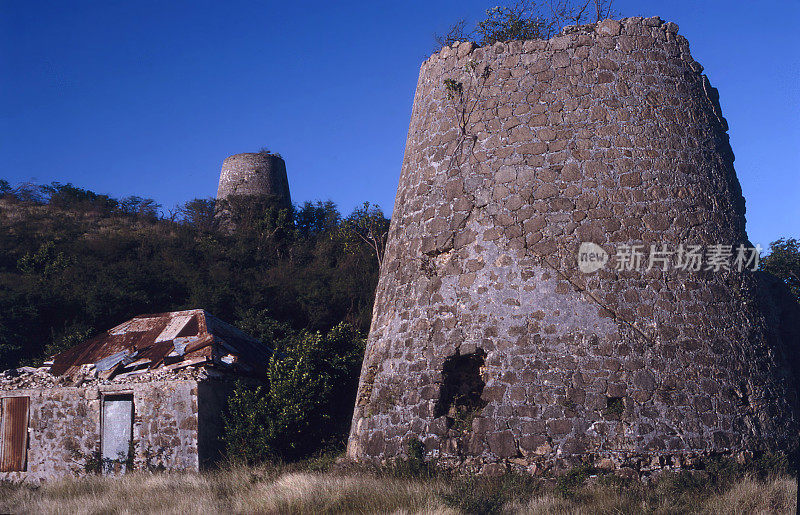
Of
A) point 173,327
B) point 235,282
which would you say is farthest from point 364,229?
point 173,327

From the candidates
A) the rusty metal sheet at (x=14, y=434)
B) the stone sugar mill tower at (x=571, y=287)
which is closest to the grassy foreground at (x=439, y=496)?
the stone sugar mill tower at (x=571, y=287)

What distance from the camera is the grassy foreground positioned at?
20.1ft

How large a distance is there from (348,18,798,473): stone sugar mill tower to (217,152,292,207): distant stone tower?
25.4m

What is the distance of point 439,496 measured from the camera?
639 cm

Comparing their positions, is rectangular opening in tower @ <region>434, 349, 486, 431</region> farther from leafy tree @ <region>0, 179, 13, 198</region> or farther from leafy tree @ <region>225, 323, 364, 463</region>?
leafy tree @ <region>0, 179, 13, 198</region>

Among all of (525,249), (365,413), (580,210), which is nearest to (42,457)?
(365,413)

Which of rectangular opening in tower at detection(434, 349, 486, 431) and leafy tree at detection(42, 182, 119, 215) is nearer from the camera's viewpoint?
rectangular opening in tower at detection(434, 349, 486, 431)

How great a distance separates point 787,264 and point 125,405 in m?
16.6

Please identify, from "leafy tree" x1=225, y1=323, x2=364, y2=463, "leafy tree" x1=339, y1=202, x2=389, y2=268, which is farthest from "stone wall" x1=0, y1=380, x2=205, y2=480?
"leafy tree" x1=339, y1=202, x2=389, y2=268

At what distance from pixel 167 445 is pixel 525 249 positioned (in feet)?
22.0

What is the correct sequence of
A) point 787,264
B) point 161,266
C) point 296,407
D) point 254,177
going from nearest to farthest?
point 296,407 < point 787,264 < point 161,266 < point 254,177

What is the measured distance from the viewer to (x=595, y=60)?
845 centimetres

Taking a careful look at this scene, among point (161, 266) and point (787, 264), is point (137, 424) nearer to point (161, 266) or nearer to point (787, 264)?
point (161, 266)

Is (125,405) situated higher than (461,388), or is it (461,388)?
(461,388)
